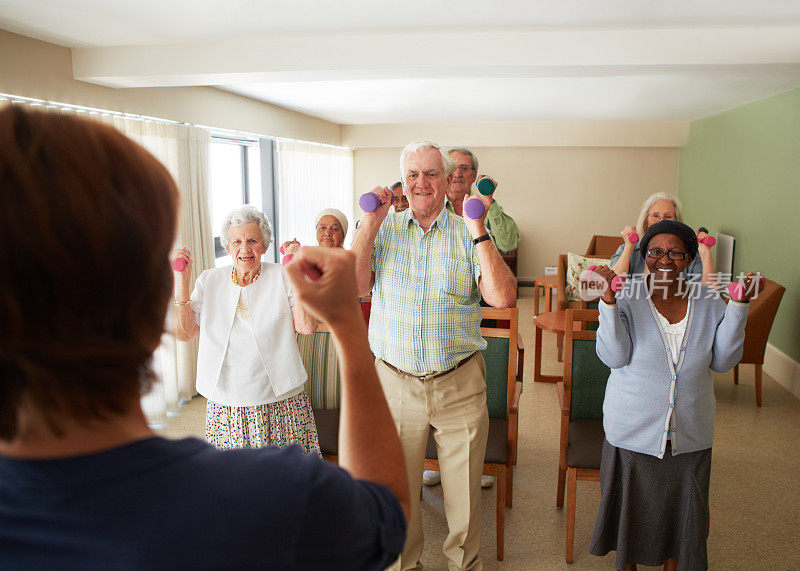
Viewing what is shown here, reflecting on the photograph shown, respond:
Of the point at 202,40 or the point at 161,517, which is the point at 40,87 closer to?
the point at 202,40

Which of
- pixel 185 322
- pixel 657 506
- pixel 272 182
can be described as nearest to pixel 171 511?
pixel 185 322

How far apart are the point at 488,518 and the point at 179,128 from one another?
3632mm

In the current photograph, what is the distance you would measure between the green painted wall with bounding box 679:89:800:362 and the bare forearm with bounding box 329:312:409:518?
5.34 meters

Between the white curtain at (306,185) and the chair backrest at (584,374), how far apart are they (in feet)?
13.1

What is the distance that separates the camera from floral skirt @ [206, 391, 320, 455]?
221 cm

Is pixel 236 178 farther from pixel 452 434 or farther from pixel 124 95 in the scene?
pixel 452 434

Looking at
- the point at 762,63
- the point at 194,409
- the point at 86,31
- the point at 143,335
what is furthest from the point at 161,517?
the point at 194,409

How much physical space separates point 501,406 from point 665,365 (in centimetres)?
95

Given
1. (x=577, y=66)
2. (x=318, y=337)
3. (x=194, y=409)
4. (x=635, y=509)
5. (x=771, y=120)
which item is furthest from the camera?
(x=771, y=120)

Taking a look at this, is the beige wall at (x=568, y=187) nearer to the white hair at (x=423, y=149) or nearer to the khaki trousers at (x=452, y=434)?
the white hair at (x=423, y=149)

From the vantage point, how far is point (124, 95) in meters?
4.07

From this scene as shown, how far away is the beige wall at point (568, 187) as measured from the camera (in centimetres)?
927

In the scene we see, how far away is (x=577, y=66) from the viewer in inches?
137

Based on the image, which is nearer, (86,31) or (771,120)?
(86,31)
